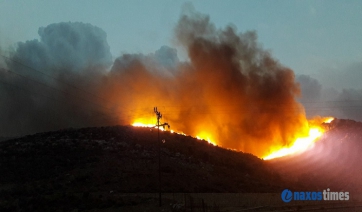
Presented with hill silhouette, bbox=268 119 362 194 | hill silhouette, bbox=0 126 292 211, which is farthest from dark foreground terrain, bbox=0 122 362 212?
hill silhouette, bbox=268 119 362 194

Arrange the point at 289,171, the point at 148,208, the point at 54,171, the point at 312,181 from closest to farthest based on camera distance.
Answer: the point at 148,208
the point at 54,171
the point at 312,181
the point at 289,171

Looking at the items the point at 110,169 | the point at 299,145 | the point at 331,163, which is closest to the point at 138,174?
the point at 110,169

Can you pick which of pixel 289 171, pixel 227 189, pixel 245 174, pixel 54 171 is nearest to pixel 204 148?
pixel 245 174

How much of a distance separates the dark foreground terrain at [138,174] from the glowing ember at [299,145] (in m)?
4.98

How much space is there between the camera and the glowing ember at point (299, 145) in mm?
119375

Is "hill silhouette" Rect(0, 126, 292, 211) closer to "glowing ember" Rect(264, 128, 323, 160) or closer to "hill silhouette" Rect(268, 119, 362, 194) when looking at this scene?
"hill silhouette" Rect(268, 119, 362, 194)

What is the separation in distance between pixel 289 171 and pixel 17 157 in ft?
242

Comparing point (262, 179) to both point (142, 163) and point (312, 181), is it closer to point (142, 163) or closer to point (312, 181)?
point (312, 181)

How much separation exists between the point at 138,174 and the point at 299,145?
209 ft

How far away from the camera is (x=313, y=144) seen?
118 metres

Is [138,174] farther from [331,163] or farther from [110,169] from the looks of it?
[331,163]

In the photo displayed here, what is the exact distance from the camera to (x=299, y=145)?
121938mm

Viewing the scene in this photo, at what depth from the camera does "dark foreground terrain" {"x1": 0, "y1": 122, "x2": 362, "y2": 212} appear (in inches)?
2142

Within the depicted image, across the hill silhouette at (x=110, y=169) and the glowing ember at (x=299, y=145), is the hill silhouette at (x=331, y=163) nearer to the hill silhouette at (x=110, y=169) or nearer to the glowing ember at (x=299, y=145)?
the glowing ember at (x=299, y=145)
